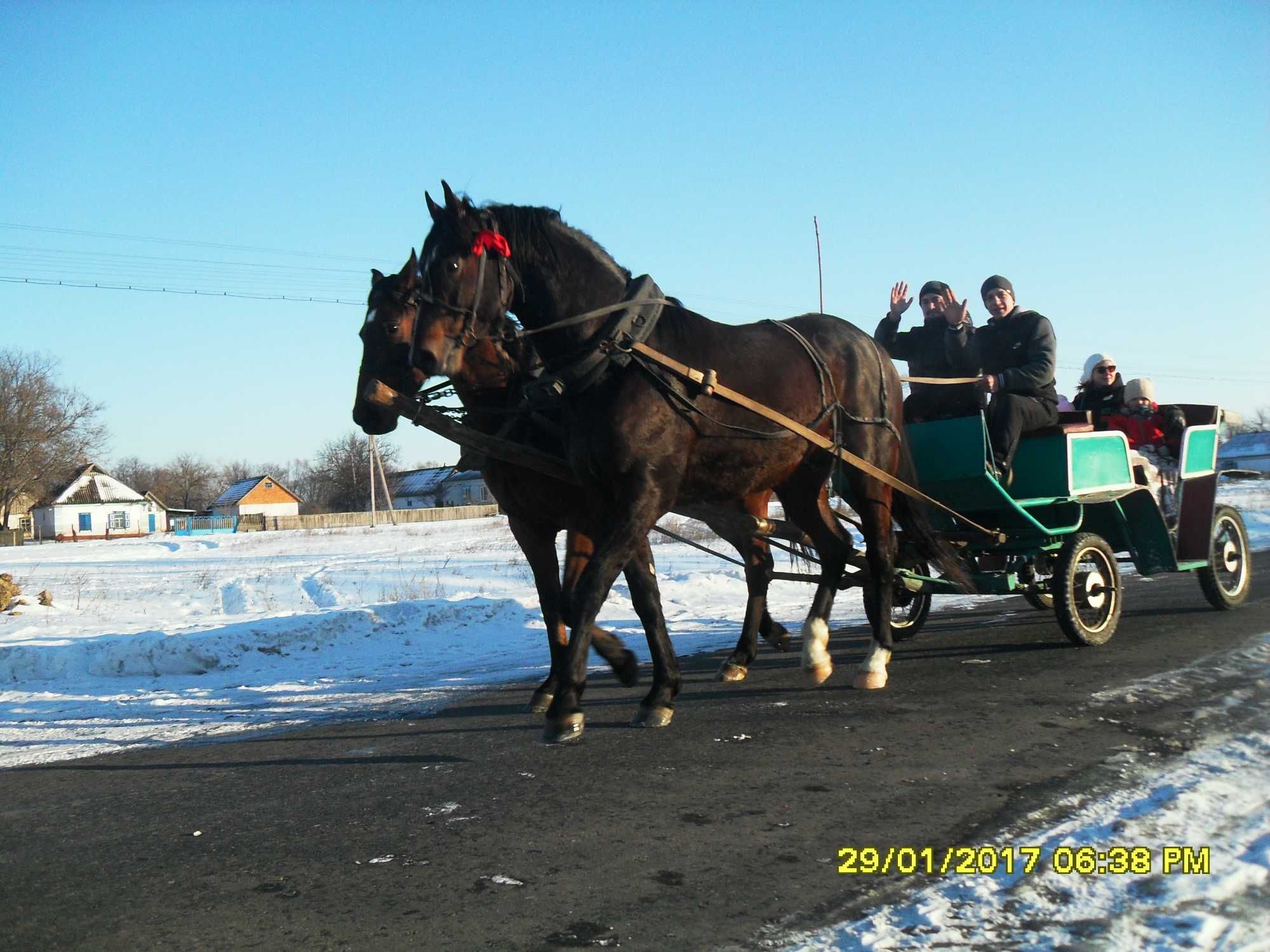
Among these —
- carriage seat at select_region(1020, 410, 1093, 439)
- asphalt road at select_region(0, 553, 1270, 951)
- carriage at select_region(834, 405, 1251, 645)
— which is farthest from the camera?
carriage seat at select_region(1020, 410, 1093, 439)

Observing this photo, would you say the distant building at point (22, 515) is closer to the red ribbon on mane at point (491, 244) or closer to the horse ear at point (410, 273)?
the horse ear at point (410, 273)

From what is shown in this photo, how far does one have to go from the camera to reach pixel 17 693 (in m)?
7.20

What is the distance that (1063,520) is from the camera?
7.38m

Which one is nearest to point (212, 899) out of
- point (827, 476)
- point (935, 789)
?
point (935, 789)

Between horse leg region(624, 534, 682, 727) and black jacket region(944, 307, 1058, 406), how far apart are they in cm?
307

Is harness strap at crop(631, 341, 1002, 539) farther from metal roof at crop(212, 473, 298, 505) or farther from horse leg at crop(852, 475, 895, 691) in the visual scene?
metal roof at crop(212, 473, 298, 505)

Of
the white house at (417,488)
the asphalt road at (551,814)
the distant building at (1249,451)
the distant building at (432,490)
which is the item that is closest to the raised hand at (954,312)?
the asphalt road at (551,814)

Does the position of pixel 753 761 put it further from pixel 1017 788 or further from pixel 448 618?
pixel 448 618

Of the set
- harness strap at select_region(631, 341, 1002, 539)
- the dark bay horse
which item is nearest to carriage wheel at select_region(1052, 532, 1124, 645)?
harness strap at select_region(631, 341, 1002, 539)

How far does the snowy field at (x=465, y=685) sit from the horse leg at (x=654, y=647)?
1510 millimetres

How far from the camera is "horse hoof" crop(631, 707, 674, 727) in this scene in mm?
5000

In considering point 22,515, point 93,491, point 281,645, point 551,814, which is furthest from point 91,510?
point 551,814

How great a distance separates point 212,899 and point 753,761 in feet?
6.86

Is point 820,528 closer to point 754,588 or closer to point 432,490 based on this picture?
point 754,588
